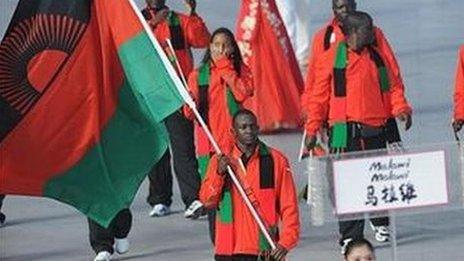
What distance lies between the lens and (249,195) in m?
12.4

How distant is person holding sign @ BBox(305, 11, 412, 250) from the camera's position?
1487 centimetres

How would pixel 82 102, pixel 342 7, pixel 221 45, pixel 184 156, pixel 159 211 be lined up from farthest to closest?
pixel 159 211 < pixel 184 156 < pixel 342 7 < pixel 221 45 < pixel 82 102

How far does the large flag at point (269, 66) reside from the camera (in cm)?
1939

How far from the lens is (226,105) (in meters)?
14.9

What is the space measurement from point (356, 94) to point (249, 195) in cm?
269

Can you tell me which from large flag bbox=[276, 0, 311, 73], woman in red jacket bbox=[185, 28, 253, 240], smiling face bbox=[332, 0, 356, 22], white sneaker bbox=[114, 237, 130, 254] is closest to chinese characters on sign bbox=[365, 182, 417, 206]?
woman in red jacket bbox=[185, 28, 253, 240]

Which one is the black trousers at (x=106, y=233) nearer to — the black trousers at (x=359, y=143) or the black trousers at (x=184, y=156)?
the black trousers at (x=184, y=156)

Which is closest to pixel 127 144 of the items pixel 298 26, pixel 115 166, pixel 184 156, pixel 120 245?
pixel 115 166

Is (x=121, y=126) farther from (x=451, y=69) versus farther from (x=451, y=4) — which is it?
(x=451, y=4)

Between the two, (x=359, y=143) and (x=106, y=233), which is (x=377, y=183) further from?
(x=106, y=233)

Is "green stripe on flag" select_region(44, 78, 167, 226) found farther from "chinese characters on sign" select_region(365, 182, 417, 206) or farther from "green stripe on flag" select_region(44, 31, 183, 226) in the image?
"chinese characters on sign" select_region(365, 182, 417, 206)

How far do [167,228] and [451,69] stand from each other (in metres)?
6.93

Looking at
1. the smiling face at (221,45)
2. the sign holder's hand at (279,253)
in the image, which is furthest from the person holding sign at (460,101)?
the sign holder's hand at (279,253)

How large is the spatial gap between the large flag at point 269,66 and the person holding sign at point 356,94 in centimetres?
437
